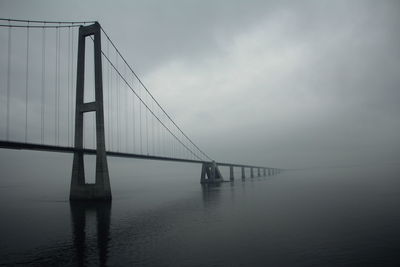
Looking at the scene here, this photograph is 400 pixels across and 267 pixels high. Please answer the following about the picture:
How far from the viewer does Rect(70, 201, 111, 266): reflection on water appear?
18066 mm

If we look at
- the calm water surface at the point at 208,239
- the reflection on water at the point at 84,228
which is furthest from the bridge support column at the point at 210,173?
the calm water surface at the point at 208,239

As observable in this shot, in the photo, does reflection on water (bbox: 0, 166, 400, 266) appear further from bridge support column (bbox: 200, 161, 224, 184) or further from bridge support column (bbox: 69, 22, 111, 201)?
bridge support column (bbox: 200, 161, 224, 184)

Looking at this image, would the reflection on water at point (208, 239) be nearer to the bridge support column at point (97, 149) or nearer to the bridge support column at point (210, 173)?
Result: the bridge support column at point (97, 149)

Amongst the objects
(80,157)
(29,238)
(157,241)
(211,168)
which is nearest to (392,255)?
(157,241)

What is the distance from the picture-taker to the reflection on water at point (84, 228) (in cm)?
1807

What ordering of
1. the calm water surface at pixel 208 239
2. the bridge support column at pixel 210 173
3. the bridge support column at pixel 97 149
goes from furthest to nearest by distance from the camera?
1. the bridge support column at pixel 210 173
2. the bridge support column at pixel 97 149
3. the calm water surface at pixel 208 239

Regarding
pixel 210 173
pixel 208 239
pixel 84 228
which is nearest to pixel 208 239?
pixel 208 239

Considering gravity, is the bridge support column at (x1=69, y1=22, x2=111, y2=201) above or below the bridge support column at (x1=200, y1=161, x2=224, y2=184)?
above

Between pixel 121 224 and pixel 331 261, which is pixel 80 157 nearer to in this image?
pixel 121 224

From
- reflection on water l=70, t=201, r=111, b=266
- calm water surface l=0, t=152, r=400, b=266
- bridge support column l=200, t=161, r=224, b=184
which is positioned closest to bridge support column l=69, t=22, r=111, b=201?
reflection on water l=70, t=201, r=111, b=266

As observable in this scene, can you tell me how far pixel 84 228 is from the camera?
27.3 metres

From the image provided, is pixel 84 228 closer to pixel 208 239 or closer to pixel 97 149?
pixel 208 239

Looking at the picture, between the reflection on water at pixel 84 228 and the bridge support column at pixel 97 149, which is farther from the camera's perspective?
the bridge support column at pixel 97 149

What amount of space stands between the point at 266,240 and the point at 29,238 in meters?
19.5
